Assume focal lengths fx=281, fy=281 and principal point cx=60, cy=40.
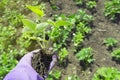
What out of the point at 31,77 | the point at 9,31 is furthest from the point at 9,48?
the point at 31,77

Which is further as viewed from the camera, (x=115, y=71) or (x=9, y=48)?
(x=9, y=48)

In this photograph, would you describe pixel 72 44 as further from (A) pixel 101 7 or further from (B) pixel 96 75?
(A) pixel 101 7

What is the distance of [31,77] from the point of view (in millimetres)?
2109

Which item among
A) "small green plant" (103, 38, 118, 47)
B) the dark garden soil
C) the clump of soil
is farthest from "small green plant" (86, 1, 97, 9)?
the clump of soil

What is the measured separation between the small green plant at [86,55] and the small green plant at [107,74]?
0.61ft

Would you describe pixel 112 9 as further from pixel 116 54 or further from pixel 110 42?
pixel 116 54

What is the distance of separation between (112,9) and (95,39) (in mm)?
536

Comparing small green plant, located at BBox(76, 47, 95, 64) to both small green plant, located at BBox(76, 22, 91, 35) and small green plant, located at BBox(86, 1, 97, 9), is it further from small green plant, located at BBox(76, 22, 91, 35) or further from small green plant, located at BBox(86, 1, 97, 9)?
small green plant, located at BBox(86, 1, 97, 9)

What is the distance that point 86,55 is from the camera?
332cm

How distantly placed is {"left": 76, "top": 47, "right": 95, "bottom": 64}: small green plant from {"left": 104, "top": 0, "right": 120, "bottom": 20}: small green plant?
70 centimetres

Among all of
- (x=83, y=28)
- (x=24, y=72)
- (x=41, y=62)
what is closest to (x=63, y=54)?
(x=83, y=28)

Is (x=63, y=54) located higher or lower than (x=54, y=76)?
higher

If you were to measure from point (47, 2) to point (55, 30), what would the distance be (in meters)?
0.67

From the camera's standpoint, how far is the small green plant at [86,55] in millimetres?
3316
